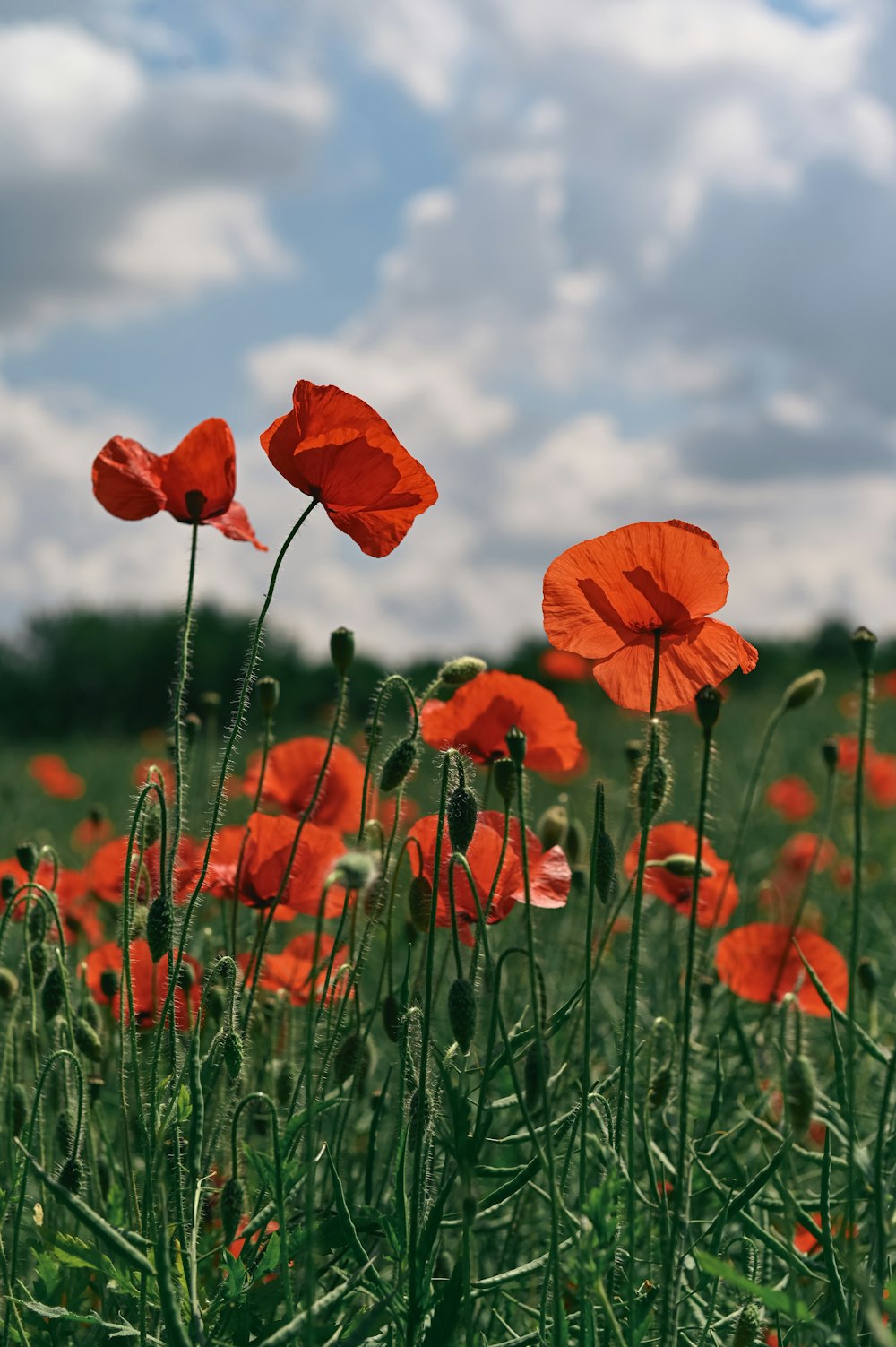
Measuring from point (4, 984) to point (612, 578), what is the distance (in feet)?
4.24

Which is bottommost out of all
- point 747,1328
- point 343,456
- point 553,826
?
point 747,1328

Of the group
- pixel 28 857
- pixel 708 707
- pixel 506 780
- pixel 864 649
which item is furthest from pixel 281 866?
pixel 864 649

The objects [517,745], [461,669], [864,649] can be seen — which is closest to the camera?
[864,649]

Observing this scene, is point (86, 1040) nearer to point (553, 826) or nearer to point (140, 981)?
point (140, 981)

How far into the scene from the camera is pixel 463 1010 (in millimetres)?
1354

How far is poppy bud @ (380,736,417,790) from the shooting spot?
1573 millimetres

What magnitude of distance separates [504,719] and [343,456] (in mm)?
595

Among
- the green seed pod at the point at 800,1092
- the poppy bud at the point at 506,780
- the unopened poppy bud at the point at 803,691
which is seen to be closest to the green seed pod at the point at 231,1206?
the poppy bud at the point at 506,780

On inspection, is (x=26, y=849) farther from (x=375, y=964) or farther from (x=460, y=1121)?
(x=375, y=964)

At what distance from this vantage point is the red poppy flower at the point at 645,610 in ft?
4.86

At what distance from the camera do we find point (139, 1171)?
7.43 ft

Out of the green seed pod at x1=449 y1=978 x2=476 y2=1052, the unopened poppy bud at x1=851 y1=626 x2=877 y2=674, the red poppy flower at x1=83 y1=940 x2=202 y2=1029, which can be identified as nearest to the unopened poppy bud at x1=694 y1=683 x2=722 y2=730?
the unopened poppy bud at x1=851 y1=626 x2=877 y2=674

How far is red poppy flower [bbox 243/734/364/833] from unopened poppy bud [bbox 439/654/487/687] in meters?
0.60

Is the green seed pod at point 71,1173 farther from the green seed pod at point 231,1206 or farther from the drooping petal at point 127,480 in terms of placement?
the drooping petal at point 127,480
